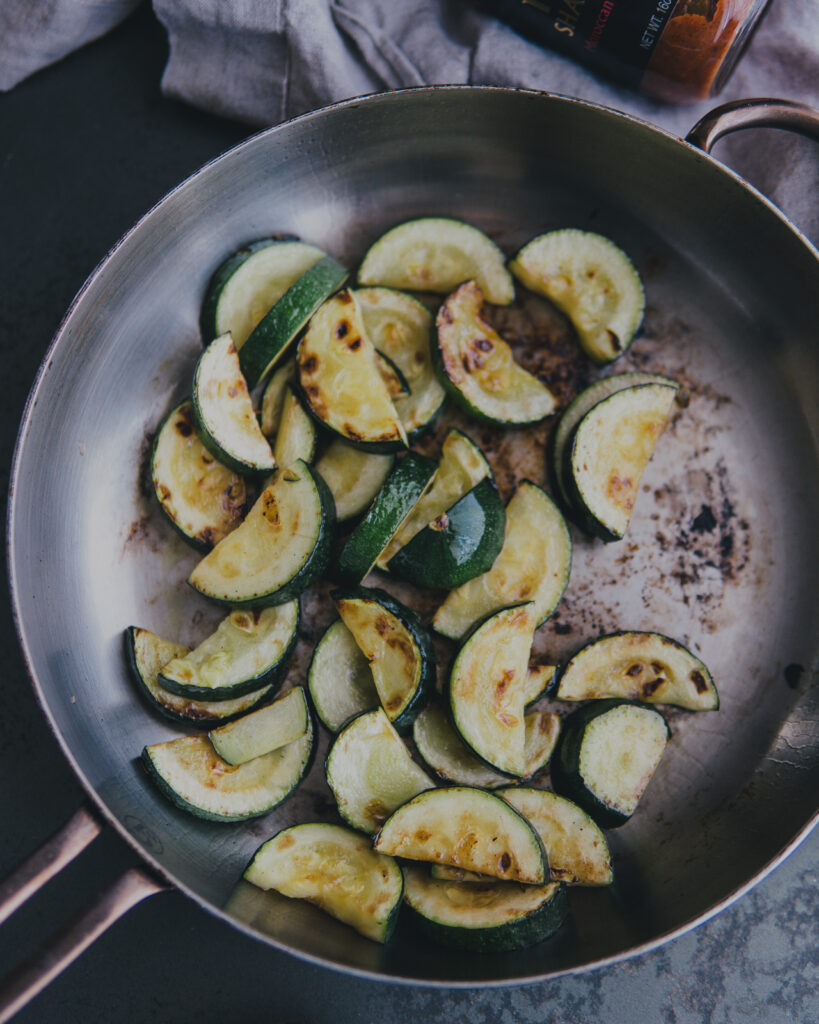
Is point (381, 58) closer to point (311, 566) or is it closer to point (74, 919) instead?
point (311, 566)

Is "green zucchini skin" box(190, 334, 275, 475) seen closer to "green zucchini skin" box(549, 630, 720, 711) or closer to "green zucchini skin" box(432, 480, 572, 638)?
"green zucchini skin" box(432, 480, 572, 638)

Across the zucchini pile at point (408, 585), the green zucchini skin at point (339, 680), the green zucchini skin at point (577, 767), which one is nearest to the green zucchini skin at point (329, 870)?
the zucchini pile at point (408, 585)

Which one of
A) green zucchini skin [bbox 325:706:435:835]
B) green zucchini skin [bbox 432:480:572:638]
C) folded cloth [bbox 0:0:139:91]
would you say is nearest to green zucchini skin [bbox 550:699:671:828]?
green zucchini skin [bbox 432:480:572:638]

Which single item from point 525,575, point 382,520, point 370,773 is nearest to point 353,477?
point 382,520

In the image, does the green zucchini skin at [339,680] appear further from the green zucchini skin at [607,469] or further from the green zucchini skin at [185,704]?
the green zucchini skin at [607,469]

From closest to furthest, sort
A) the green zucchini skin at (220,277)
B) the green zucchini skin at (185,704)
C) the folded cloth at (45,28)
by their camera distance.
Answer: the green zucchini skin at (185,704) < the green zucchini skin at (220,277) < the folded cloth at (45,28)

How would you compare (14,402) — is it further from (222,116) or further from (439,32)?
(439,32)

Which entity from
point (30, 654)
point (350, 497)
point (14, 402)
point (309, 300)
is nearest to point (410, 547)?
point (350, 497)
